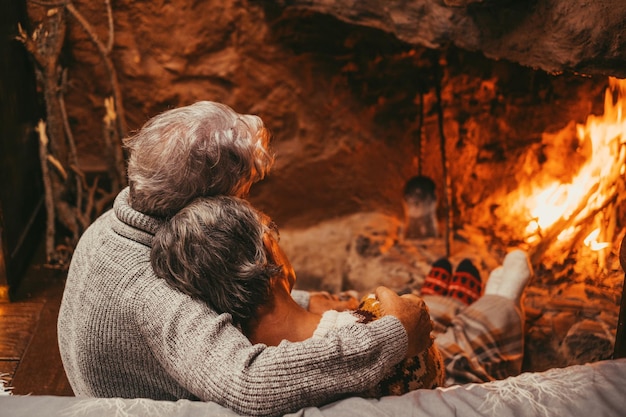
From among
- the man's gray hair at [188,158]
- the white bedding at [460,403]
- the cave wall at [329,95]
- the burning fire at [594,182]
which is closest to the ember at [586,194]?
the burning fire at [594,182]

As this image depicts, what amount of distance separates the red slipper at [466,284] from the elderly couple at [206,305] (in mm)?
959

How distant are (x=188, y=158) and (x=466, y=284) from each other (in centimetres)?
150

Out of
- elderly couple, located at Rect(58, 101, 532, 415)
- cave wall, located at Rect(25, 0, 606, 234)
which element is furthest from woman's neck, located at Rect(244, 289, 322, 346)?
cave wall, located at Rect(25, 0, 606, 234)

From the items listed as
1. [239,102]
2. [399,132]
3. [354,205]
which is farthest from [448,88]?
[239,102]

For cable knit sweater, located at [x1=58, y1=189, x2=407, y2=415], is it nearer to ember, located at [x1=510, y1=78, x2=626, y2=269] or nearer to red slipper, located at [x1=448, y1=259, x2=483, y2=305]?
red slipper, located at [x1=448, y1=259, x2=483, y2=305]

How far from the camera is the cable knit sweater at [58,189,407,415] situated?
4.72 ft

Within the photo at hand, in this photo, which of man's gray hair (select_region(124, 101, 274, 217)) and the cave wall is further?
the cave wall

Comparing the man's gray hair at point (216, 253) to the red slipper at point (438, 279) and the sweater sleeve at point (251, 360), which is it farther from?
the red slipper at point (438, 279)

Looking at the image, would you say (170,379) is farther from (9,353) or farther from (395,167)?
(395,167)

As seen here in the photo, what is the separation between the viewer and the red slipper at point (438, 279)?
279 centimetres

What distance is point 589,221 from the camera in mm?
2812

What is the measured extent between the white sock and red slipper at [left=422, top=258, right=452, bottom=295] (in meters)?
0.25

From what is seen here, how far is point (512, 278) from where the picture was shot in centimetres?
255

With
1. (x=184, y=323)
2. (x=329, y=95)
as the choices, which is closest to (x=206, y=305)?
(x=184, y=323)
